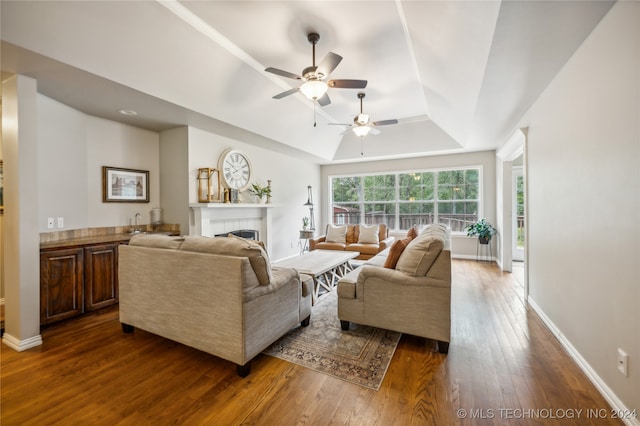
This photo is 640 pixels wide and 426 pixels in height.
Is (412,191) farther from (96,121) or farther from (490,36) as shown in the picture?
(96,121)

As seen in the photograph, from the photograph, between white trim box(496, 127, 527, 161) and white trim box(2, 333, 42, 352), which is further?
white trim box(496, 127, 527, 161)

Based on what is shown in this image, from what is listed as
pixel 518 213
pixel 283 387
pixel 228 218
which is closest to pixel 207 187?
pixel 228 218

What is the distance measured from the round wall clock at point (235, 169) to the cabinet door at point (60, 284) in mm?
2282

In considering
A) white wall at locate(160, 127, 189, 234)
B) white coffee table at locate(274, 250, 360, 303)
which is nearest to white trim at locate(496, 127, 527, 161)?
white coffee table at locate(274, 250, 360, 303)

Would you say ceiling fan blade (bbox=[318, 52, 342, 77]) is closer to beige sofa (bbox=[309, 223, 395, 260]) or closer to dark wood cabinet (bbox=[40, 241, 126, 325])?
dark wood cabinet (bbox=[40, 241, 126, 325])

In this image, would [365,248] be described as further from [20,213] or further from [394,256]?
[20,213]

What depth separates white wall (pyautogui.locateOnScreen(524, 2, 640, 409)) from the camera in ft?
5.13

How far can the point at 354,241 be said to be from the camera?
599cm

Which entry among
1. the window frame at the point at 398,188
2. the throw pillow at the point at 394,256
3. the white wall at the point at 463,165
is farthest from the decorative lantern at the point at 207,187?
the white wall at the point at 463,165

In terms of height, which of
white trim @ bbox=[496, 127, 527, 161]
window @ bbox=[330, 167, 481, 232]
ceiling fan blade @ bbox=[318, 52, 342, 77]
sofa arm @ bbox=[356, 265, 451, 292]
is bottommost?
sofa arm @ bbox=[356, 265, 451, 292]

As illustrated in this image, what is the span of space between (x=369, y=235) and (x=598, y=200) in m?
3.95

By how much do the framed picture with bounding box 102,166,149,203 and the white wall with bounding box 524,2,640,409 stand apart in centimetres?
531

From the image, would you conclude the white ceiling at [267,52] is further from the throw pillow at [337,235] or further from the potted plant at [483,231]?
the throw pillow at [337,235]

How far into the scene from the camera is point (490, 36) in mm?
2125
